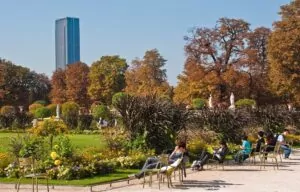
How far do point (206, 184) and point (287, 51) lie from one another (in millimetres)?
28206

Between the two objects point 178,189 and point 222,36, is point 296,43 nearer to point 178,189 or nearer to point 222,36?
point 222,36

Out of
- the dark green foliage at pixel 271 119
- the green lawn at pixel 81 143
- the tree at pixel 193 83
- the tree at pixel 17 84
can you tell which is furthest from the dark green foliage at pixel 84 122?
the tree at pixel 17 84

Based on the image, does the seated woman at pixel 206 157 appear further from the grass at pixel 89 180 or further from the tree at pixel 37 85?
the tree at pixel 37 85

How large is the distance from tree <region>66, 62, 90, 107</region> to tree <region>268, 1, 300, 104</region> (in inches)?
1542

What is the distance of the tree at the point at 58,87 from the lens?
3056 inches

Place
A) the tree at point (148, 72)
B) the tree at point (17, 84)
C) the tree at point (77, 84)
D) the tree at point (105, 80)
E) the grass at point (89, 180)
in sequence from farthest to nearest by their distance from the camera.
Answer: the tree at point (17, 84)
the tree at point (77, 84)
the tree at point (105, 80)
the tree at point (148, 72)
the grass at point (89, 180)

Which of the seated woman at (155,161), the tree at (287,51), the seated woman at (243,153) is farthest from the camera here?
the tree at (287,51)

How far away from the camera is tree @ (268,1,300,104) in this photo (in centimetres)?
3931

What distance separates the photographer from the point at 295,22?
1601 inches

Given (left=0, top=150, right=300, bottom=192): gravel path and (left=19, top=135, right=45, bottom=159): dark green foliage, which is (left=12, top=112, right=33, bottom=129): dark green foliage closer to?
(left=19, top=135, right=45, bottom=159): dark green foliage

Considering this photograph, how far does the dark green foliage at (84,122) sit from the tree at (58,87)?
122 feet

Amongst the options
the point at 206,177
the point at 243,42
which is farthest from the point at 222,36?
the point at 206,177

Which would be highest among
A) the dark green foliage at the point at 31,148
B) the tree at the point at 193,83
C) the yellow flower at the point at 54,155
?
the tree at the point at 193,83

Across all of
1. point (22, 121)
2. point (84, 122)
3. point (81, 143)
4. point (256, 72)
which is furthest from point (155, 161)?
point (256, 72)
